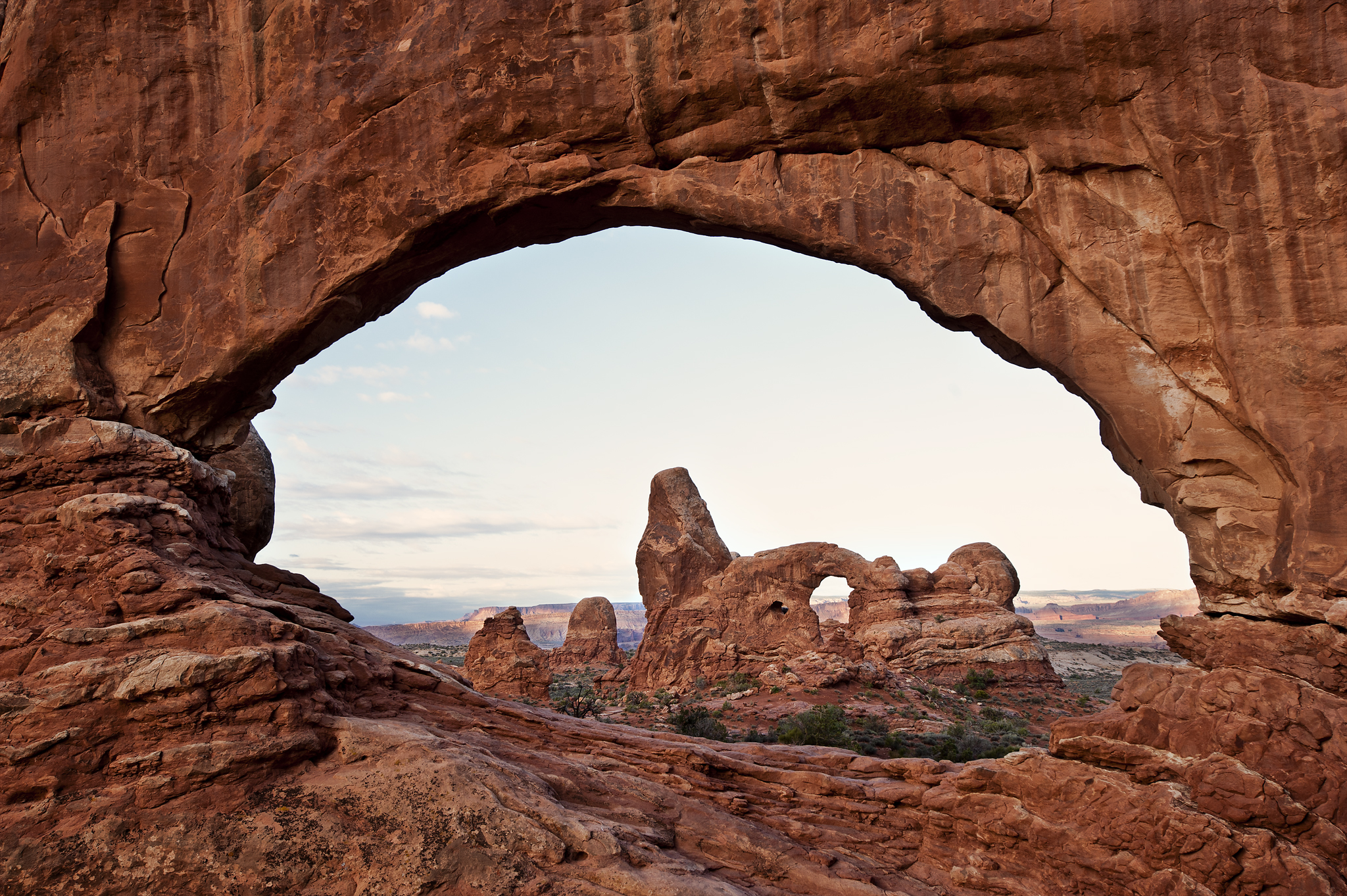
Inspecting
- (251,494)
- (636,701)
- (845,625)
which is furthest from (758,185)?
(845,625)

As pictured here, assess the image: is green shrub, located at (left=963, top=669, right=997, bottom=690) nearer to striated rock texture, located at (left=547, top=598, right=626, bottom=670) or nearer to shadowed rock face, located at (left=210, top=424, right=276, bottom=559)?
striated rock texture, located at (left=547, top=598, right=626, bottom=670)

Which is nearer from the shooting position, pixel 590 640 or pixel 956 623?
pixel 956 623

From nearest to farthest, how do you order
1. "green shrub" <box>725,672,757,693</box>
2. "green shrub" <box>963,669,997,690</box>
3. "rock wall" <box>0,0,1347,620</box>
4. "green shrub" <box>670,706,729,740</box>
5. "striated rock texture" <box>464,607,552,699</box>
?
"rock wall" <box>0,0,1347,620</box>
"green shrub" <box>670,706,729,740</box>
"striated rock texture" <box>464,607,552,699</box>
"green shrub" <box>963,669,997,690</box>
"green shrub" <box>725,672,757,693</box>

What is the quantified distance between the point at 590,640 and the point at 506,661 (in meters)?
21.9

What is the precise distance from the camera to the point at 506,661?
28.4m

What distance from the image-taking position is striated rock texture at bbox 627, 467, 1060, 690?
33094mm

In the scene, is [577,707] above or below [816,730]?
below

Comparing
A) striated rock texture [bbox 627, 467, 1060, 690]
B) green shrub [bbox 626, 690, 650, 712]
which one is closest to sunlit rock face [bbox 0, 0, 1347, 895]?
green shrub [bbox 626, 690, 650, 712]

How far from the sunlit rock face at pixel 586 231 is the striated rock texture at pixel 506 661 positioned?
1792 cm

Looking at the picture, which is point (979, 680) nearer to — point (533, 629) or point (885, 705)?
point (885, 705)

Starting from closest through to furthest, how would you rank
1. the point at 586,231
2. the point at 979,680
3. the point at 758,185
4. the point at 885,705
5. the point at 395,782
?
the point at 395,782 → the point at 758,185 → the point at 586,231 → the point at 885,705 → the point at 979,680

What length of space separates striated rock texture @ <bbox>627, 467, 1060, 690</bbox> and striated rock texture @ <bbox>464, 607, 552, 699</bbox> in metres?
8.52

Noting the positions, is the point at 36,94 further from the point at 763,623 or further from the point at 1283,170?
the point at 763,623

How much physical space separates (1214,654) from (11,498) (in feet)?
43.0
